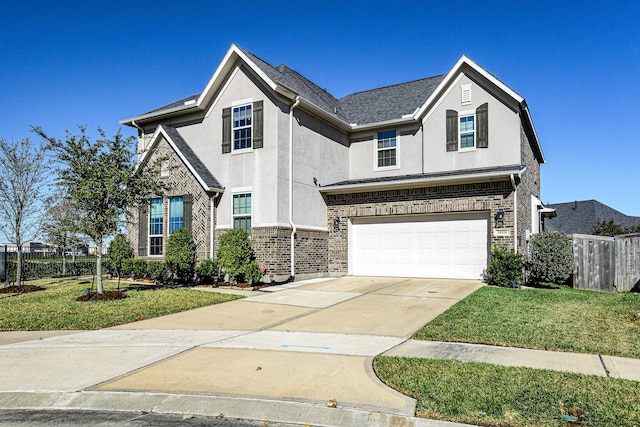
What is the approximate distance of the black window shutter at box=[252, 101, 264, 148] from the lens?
16359 mm

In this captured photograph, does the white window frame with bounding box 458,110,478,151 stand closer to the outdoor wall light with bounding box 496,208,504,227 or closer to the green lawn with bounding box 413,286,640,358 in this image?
the outdoor wall light with bounding box 496,208,504,227

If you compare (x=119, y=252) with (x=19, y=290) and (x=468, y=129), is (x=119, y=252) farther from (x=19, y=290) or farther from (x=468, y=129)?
(x=468, y=129)

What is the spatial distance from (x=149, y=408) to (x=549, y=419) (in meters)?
3.98

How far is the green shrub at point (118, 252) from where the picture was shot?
59.9 ft

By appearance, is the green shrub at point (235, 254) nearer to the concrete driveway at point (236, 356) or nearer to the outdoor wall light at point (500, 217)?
the concrete driveway at point (236, 356)

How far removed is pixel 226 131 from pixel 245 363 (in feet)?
41.3

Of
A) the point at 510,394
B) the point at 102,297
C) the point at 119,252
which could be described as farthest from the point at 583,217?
the point at 510,394

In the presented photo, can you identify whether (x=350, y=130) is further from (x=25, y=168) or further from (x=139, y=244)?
(x=25, y=168)

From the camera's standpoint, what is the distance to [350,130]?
19594mm

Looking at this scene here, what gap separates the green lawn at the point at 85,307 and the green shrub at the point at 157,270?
260 cm

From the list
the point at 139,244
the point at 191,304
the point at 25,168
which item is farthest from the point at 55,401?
the point at 139,244

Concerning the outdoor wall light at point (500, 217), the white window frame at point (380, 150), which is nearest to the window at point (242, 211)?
the white window frame at point (380, 150)

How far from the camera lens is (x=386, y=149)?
1919 cm

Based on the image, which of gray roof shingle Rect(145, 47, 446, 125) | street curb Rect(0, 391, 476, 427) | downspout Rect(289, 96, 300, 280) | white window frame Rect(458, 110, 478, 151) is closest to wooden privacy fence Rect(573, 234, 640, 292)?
white window frame Rect(458, 110, 478, 151)
